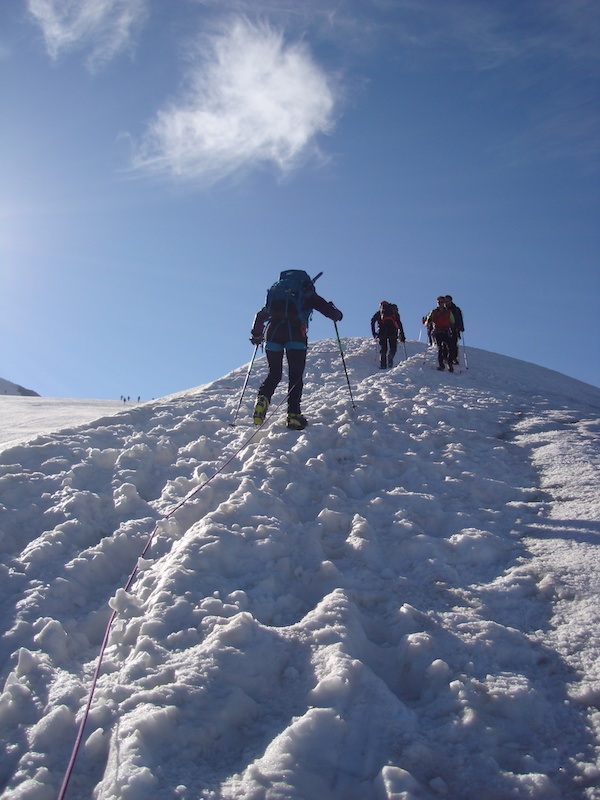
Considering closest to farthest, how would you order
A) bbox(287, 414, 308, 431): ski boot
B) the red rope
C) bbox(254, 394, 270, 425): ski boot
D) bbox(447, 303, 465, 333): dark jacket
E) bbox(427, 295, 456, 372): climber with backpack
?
the red rope → bbox(287, 414, 308, 431): ski boot → bbox(254, 394, 270, 425): ski boot → bbox(427, 295, 456, 372): climber with backpack → bbox(447, 303, 465, 333): dark jacket

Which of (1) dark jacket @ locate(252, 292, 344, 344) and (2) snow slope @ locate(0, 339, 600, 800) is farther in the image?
(1) dark jacket @ locate(252, 292, 344, 344)

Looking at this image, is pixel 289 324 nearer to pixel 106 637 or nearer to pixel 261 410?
pixel 261 410

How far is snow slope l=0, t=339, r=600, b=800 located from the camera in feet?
9.81

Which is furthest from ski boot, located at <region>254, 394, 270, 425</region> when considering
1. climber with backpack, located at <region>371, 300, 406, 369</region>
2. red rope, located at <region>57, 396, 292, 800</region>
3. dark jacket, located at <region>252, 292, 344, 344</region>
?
climber with backpack, located at <region>371, 300, 406, 369</region>

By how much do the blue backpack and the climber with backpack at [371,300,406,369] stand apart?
7.07 m

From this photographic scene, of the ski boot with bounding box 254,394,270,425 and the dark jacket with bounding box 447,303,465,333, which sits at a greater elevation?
the dark jacket with bounding box 447,303,465,333

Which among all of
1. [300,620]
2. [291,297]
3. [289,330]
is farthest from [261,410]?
[300,620]

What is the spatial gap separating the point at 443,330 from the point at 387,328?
58.6 inches

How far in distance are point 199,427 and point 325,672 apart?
5.84m

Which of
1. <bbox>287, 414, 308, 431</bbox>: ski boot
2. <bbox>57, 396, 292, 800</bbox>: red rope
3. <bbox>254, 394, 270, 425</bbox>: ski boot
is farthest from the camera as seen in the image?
<bbox>254, 394, 270, 425</bbox>: ski boot

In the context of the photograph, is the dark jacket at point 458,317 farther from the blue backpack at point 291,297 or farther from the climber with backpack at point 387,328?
the blue backpack at point 291,297

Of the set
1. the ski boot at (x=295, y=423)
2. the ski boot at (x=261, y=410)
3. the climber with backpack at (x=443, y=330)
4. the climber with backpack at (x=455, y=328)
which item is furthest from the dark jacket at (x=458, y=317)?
the ski boot at (x=295, y=423)

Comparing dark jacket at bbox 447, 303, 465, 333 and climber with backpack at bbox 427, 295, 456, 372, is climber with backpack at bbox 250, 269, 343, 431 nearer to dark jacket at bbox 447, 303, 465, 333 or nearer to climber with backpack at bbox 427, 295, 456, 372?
climber with backpack at bbox 427, 295, 456, 372

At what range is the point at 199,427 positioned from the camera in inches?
353
